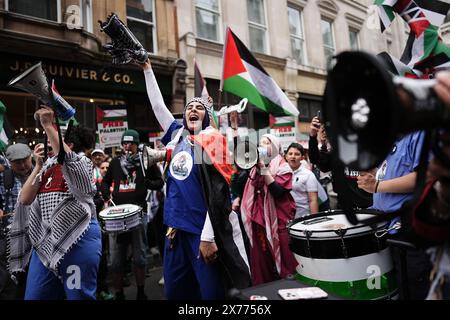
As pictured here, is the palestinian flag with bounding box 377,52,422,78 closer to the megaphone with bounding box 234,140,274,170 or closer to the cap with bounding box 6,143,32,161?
the megaphone with bounding box 234,140,274,170

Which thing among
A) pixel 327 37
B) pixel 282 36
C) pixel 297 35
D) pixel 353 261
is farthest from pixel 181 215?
pixel 327 37

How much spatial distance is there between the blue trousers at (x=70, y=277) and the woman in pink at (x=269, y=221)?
66.3 inches

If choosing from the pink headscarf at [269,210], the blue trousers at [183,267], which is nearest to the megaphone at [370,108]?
the blue trousers at [183,267]

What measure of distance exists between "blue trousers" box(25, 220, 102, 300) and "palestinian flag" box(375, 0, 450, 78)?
10.9 ft

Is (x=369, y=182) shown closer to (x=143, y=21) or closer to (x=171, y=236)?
(x=171, y=236)

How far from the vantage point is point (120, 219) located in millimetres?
3682

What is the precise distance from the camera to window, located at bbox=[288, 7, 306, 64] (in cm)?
1427

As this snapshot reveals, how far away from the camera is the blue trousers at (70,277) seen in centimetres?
242

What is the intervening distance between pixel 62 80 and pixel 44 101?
7014 mm

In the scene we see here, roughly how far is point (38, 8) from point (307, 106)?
11105 millimetres

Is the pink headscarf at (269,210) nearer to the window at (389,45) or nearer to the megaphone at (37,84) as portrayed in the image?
the megaphone at (37,84)

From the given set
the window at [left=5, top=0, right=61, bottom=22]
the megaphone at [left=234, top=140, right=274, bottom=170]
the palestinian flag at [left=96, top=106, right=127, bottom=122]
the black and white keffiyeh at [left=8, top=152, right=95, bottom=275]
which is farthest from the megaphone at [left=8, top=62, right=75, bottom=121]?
the window at [left=5, top=0, right=61, bottom=22]
